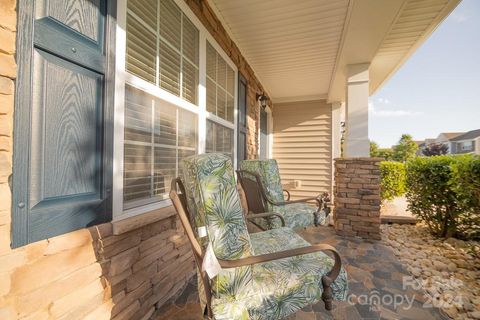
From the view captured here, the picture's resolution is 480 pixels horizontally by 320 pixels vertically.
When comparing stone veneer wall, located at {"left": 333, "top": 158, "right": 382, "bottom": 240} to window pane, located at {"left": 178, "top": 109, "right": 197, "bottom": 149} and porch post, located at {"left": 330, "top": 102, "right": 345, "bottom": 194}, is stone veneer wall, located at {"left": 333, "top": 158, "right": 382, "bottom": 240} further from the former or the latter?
window pane, located at {"left": 178, "top": 109, "right": 197, "bottom": 149}

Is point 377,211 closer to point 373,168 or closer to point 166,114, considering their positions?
point 373,168

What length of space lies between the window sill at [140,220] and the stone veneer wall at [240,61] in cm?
207

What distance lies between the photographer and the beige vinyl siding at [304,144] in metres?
5.57

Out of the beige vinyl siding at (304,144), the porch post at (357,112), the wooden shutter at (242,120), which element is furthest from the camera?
the beige vinyl siding at (304,144)

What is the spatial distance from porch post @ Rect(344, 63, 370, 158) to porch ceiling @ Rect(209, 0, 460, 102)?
0.72 feet

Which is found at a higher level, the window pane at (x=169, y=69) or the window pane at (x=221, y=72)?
the window pane at (x=221, y=72)

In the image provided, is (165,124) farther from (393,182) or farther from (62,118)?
(393,182)

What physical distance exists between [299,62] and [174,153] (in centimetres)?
→ 307

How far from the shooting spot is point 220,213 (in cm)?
93

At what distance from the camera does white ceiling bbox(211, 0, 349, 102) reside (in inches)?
92.8

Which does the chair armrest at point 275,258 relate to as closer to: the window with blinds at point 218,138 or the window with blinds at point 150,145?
the window with blinds at point 150,145

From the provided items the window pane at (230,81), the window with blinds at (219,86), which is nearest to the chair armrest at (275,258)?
the window with blinds at (219,86)

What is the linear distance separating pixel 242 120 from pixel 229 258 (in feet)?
9.73

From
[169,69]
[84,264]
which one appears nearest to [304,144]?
[169,69]
